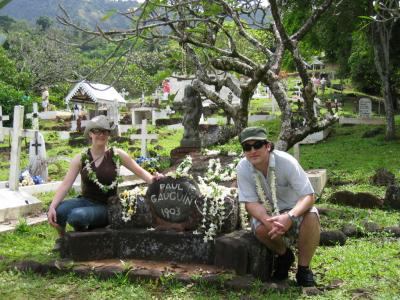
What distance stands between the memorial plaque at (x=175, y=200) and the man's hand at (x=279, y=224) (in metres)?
1.03

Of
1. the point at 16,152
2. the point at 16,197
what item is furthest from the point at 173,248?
the point at 16,152

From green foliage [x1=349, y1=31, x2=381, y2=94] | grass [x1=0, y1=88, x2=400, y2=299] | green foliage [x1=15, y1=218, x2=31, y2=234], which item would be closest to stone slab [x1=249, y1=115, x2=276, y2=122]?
green foliage [x1=349, y1=31, x2=381, y2=94]

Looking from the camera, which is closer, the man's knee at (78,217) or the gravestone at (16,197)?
the man's knee at (78,217)

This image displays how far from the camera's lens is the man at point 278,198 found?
4.50 meters

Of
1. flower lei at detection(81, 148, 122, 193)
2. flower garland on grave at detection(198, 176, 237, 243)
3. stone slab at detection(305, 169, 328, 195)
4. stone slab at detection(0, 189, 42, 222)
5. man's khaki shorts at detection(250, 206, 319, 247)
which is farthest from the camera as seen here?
stone slab at detection(305, 169, 328, 195)

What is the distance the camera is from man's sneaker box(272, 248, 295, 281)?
4.74 metres

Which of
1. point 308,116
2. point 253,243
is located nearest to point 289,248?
point 253,243

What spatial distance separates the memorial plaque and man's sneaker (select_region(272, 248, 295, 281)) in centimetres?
87

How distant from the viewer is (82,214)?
5344 mm

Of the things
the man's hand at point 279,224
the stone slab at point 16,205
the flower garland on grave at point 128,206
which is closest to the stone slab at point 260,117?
the stone slab at point 16,205

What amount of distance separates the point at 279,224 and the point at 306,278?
61 cm

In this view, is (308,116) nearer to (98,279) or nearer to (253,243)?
(253,243)

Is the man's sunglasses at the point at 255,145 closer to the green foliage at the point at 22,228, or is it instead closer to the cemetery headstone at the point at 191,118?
the green foliage at the point at 22,228

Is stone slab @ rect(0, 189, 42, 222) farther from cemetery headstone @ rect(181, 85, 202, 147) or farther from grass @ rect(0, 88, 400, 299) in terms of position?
cemetery headstone @ rect(181, 85, 202, 147)
